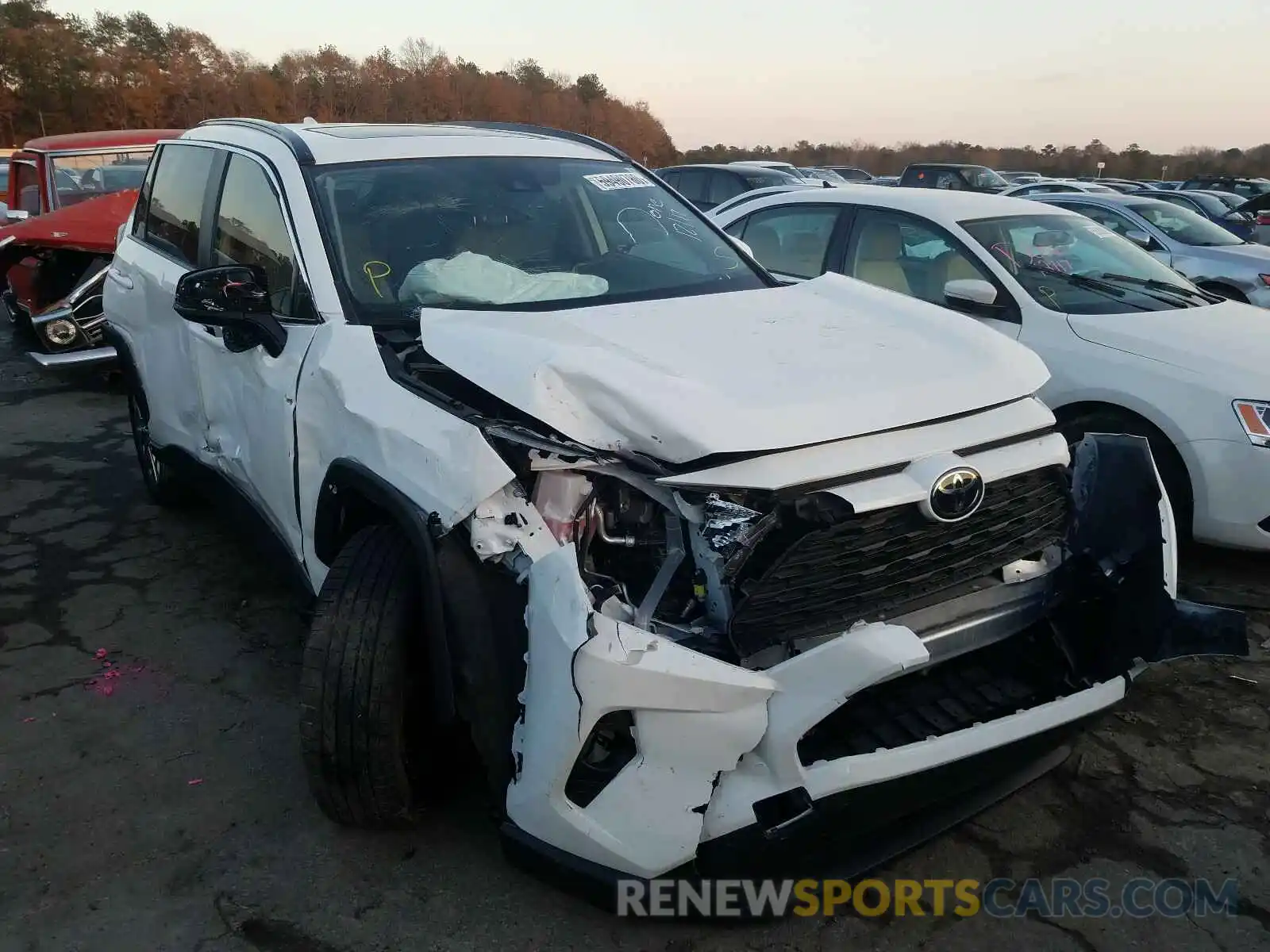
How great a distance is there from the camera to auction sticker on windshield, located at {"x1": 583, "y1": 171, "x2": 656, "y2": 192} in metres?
3.69

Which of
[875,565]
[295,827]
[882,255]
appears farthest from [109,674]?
[882,255]

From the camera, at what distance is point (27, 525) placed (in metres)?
4.92

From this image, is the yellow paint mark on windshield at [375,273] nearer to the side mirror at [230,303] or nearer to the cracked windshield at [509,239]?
the cracked windshield at [509,239]

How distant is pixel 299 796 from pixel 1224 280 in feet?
30.4

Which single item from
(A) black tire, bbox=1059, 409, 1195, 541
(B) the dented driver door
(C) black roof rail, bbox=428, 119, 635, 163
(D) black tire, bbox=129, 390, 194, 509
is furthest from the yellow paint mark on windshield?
(A) black tire, bbox=1059, 409, 1195, 541

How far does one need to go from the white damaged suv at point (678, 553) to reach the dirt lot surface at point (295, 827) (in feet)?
0.84

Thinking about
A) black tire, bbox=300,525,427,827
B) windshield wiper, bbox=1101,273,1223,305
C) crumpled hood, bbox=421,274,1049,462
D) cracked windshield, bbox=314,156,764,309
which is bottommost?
black tire, bbox=300,525,427,827

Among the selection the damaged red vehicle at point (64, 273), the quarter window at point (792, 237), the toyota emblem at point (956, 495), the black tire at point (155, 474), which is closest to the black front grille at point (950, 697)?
the toyota emblem at point (956, 495)

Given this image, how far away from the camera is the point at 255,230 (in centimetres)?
339

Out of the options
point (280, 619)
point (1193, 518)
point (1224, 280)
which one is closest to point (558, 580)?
point (280, 619)

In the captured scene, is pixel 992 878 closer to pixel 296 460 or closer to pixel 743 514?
pixel 743 514

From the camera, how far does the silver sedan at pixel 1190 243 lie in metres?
8.76

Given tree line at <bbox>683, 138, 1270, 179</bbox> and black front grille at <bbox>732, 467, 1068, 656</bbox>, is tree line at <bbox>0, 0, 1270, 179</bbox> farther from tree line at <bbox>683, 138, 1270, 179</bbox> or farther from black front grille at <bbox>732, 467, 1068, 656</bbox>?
black front grille at <bbox>732, 467, 1068, 656</bbox>

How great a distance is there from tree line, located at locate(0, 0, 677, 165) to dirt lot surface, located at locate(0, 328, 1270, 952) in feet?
133
